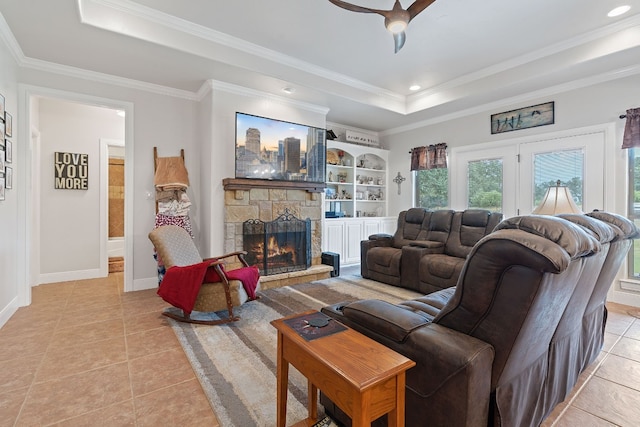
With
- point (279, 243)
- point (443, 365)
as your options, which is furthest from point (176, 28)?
point (443, 365)

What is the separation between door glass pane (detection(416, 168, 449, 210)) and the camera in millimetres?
5352

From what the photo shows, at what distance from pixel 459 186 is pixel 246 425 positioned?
4.77 m

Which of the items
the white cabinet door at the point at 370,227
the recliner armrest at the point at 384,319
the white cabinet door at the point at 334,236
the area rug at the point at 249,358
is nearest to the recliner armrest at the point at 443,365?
the recliner armrest at the point at 384,319

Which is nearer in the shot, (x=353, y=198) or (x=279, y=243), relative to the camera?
(x=279, y=243)

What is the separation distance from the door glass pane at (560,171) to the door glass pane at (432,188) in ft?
4.49

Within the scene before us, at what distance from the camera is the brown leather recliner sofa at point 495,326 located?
3.38ft

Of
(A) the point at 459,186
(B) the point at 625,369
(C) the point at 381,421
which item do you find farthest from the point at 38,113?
(B) the point at 625,369

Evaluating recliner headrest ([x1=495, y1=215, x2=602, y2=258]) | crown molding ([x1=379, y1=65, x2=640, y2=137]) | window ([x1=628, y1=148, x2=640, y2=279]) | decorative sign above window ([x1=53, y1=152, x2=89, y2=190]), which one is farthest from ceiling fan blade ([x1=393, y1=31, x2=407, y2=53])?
decorative sign above window ([x1=53, y1=152, x2=89, y2=190])

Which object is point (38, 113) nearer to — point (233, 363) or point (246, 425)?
point (233, 363)

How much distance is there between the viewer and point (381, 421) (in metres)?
1.29

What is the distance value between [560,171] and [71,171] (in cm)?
689

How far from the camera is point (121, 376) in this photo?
196cm

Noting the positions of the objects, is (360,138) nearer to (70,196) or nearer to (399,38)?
(399,38)

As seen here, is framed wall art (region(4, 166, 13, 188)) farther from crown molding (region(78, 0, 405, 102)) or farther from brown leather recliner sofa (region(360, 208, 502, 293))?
brown leather recliner sofa (region(360, 208, 502, 293))
